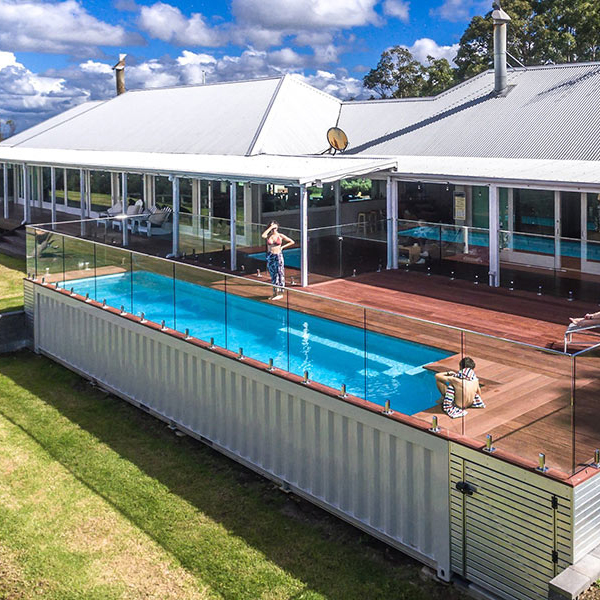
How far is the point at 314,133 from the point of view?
25.5m

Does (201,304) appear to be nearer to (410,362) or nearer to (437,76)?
(410,362)

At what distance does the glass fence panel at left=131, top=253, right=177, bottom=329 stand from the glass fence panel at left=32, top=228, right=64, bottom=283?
7.51ft

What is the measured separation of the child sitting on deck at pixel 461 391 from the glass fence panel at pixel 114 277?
6.26 meters

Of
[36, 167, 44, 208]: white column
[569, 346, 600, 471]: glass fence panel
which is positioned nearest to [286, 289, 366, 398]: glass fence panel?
[569, 346, 600, 471]: glass fence panel

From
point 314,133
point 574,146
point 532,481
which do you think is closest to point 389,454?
point 532,481

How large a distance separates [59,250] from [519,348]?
9.89 meters

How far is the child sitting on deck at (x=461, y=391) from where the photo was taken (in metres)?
8.12

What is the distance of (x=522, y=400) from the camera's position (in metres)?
7.79

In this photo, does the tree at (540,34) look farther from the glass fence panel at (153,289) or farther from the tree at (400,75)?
the glass fence panel at (153,289)

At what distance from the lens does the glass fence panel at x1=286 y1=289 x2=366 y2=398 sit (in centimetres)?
934

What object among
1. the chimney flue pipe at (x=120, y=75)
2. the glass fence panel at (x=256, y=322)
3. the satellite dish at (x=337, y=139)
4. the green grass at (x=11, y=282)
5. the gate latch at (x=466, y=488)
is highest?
the chimney flue pipe at (x=120, y=75)

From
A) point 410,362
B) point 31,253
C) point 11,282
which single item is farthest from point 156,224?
point 410,362

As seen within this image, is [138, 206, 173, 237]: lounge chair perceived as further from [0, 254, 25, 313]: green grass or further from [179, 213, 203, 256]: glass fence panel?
[0, 254, 25, 313]: green grass

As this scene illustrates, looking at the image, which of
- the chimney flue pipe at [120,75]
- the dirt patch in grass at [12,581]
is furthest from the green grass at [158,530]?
the chimney flue pipe at [120,75]
